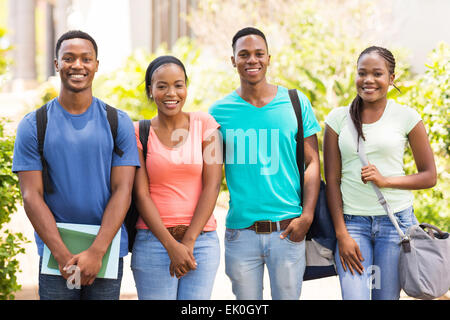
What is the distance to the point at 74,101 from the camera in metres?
2.81

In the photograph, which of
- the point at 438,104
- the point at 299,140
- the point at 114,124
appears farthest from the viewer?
the point at 438,104

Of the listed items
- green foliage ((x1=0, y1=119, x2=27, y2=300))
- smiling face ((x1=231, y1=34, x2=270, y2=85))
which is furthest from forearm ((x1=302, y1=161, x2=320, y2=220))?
green foliage ((x1=0, y1=119, x2=27, y2=300))

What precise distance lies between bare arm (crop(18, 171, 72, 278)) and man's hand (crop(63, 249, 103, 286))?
3 centimetres

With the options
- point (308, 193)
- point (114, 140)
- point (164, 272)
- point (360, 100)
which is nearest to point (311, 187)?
point (308, 193)

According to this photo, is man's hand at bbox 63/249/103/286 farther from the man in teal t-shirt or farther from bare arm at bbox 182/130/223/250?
the man in teal t-shirt

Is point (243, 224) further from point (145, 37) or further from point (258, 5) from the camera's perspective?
point (145, 37)

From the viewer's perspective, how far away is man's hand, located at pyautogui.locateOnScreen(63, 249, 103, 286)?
269cm

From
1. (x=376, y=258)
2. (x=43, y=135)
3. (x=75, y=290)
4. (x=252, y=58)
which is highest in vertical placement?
(x=252, y=58)

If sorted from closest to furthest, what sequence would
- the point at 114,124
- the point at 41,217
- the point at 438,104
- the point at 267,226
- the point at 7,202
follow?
1. the point at 41,217
2. the point at 114,124
3. the point at 267,226
4. the point at 7,202
5. the point at 438,104

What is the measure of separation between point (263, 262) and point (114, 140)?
110 cm

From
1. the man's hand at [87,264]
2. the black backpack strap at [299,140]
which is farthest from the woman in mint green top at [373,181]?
the man's hand at [87,264]

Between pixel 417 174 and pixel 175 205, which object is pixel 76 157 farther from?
pixel 417 174

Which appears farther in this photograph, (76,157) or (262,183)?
(262,183)
